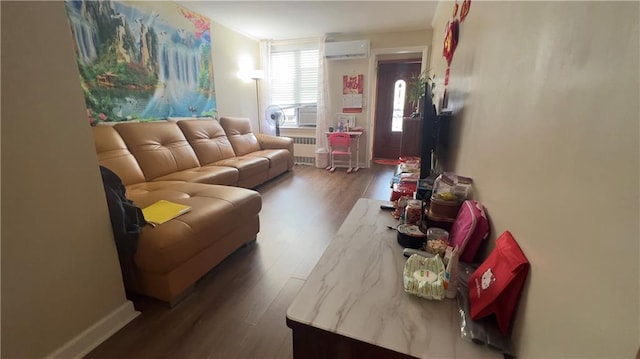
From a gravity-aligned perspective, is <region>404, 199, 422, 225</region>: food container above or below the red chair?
above

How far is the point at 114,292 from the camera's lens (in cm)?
137

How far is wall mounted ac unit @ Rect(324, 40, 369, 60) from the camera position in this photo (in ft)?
14.8

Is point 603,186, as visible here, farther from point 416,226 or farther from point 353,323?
point 416,226

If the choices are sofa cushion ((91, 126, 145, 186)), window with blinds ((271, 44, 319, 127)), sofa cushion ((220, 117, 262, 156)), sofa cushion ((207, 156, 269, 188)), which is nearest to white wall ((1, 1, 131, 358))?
sofa cushion ((91, 126, 145, 186))

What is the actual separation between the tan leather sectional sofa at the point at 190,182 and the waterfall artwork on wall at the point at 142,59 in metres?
0.30

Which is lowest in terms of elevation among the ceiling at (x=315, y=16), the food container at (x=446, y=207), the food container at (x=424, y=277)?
the food container at (x=424, y=277)

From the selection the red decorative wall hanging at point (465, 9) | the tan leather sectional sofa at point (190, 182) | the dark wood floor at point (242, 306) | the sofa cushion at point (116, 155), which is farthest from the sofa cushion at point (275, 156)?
the red decorative wall hanging at point (465, 9)

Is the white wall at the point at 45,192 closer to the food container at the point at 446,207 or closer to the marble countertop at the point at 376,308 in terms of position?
the marble countertop at the point at 376,308

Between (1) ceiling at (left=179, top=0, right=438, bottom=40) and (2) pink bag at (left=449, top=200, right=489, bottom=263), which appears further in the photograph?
(1) ceiling at (left=179, top=0, right=438, bottom=40)

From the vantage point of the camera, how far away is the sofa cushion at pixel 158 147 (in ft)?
8.71

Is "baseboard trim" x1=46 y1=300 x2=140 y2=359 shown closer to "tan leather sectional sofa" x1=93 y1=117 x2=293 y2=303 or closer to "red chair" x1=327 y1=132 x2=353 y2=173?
"tan leather sectional sofa" x1=93 y1=117 x2=293 y2=303

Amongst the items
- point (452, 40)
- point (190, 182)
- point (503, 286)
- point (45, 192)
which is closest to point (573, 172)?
point (503, 286)

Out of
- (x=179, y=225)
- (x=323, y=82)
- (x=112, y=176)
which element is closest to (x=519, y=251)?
(x=179, y=225)

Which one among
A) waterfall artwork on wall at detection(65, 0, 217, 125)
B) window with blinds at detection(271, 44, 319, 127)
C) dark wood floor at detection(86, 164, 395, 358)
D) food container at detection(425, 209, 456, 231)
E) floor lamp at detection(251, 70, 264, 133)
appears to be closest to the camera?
food container at detection(425, 209, 456, 231)
